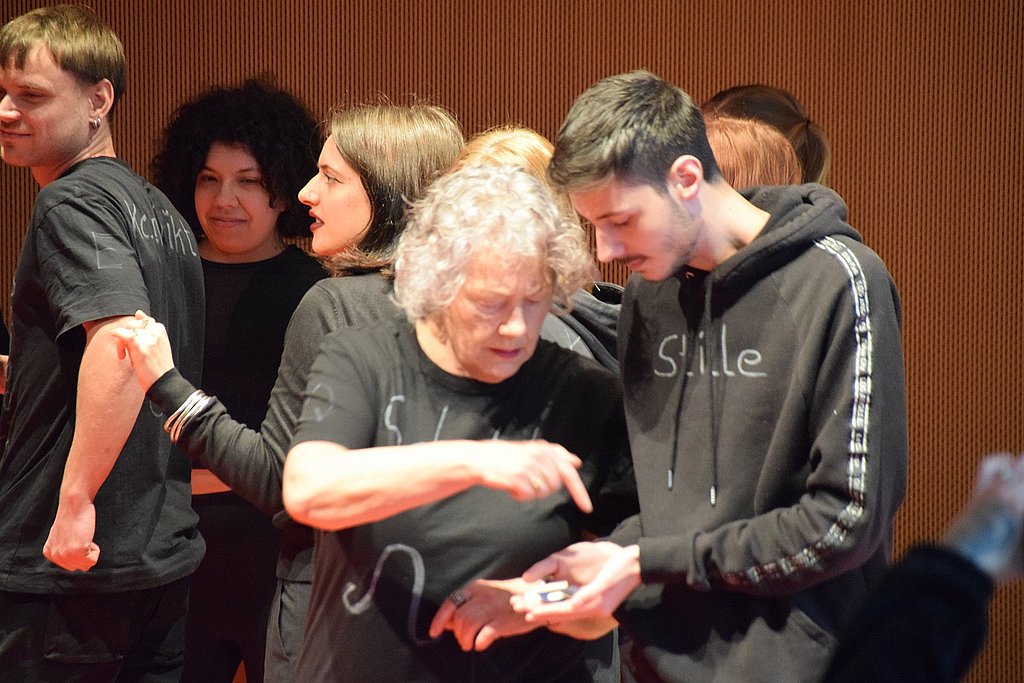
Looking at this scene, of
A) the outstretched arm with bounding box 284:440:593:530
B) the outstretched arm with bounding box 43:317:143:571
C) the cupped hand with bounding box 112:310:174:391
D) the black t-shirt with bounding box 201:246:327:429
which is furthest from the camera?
the black t-shirt with bounding box 201:246:327:429

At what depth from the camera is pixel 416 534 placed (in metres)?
1.65

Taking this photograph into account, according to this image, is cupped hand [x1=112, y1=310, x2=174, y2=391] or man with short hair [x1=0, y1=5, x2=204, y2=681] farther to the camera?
man with short hair [x1=0, y1=5, x2=204, y2=681]

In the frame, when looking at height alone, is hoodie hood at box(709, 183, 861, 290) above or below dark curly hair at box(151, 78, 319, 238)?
above

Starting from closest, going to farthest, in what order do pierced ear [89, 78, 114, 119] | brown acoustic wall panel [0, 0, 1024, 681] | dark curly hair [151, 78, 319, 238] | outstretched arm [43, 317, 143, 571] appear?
outstretched arm [43, 317, 143, 571] < pierced ear [89, 78, 114, 119] < dark curly hair [151, 78, 319, 238] < brown acoustic wall panel [0, 0, 1024, 681]

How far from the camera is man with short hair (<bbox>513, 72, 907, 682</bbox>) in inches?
61.1

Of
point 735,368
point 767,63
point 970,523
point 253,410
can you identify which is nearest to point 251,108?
point 253,410

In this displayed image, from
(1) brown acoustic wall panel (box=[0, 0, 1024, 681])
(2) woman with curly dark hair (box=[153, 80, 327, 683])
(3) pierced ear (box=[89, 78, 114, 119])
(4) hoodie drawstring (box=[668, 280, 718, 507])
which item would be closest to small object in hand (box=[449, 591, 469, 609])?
(4) hoodie drawstring (box=[668, 280, 718, 507])

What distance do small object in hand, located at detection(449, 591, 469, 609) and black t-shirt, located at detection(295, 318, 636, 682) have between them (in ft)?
0.06

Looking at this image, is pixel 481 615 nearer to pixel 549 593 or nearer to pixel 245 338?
pixel 549 593

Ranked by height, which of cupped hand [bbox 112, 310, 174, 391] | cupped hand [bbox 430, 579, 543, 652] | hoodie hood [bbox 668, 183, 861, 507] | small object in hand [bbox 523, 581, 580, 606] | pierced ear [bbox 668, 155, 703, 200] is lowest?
cupped hand [bbox 430, 579, 543, 652]

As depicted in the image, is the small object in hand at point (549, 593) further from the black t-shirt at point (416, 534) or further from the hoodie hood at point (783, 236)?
the hoodie hood at point (783, 236)

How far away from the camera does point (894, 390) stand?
1573 millimetres

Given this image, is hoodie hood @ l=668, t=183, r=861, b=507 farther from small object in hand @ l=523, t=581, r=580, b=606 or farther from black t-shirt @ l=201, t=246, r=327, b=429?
black t-shirt @ l=201, t=246, r=327, b=429

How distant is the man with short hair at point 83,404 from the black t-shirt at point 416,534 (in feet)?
2.34
